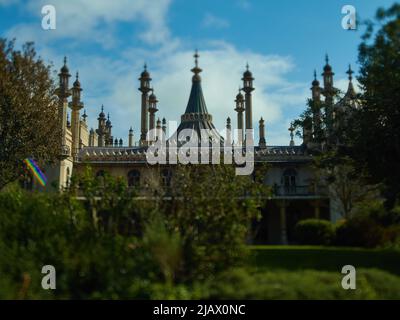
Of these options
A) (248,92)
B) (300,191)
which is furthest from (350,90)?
(248,92)

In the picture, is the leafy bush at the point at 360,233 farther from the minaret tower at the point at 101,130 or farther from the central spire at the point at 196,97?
the minaret tower at the point at 101,130

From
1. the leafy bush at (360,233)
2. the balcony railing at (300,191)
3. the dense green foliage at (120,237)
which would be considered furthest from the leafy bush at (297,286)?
the balcony railing at (300,191)

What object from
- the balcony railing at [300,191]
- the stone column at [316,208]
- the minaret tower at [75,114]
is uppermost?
the minaret tower at [75,114]

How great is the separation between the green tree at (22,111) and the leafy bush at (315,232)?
49.0ft

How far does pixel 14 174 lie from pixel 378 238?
1938 centimetres

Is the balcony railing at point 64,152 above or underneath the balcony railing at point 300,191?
above

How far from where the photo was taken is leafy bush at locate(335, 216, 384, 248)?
2064cm

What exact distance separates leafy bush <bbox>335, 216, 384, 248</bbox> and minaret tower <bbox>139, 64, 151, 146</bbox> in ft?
Answer: 75.1

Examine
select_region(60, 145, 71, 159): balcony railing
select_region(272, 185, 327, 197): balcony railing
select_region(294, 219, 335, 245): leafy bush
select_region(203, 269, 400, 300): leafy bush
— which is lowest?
select_region(203, 269, 400, 300): leafy bush

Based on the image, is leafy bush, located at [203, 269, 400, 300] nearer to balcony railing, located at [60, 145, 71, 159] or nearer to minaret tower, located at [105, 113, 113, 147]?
balcony railing, located at [60, 145, 71, 159]

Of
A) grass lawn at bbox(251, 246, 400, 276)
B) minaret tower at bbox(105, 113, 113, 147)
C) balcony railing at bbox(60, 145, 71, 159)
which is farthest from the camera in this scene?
minaret tower at bbox(105, 113, 113, 147)

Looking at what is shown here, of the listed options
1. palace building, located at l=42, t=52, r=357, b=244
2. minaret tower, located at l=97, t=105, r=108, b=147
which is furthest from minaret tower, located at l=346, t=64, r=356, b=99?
minaret tower, located at l=97, t=105, r=108, b=147

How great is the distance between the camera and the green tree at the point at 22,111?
2447 cm
